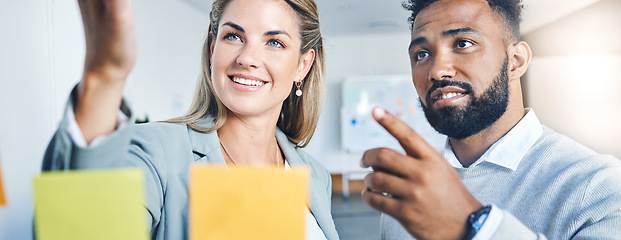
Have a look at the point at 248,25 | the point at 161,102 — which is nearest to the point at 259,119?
the point at 248,25

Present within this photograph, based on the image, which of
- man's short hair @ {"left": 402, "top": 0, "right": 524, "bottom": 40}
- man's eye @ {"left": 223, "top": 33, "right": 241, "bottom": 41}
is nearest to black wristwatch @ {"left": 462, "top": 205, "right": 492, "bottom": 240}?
man's short hair @ {"left": 402, "top": 0, "right": 524, "bottom": 40}

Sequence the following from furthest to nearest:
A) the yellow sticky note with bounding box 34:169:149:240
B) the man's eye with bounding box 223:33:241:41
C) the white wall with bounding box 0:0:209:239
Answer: the man's eye with bounding box 223:33:241:41 → the white wall with bounding box 0:0:209:239 → the yellow sticky note with bounding box 34:169:149:240

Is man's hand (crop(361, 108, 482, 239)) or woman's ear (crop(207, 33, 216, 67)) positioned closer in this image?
man's hand (crop(361, 108, 482, 239))

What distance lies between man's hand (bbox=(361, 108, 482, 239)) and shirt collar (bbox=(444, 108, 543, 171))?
166 millimetres

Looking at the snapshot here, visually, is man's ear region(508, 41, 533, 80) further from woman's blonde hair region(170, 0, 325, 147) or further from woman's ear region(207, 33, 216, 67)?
woman's ear region(207, 33, 216, 67)

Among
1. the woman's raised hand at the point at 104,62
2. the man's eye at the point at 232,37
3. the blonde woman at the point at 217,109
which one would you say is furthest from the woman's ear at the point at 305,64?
the woman's raised hand at the point at 104,62

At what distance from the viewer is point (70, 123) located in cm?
30

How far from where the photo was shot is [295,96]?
715 millimetres

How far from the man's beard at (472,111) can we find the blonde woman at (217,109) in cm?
21

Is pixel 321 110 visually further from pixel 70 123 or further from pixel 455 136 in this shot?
pixel 70 123

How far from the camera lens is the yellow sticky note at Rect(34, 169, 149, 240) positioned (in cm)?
Result: 28

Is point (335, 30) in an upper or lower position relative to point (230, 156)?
upper

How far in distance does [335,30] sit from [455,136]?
0.23 metres

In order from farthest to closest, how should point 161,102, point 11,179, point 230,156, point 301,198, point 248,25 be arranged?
1. point 161,102
2. point 230,156
3. point 248,25
4. point 11,179
5. point 301,198
